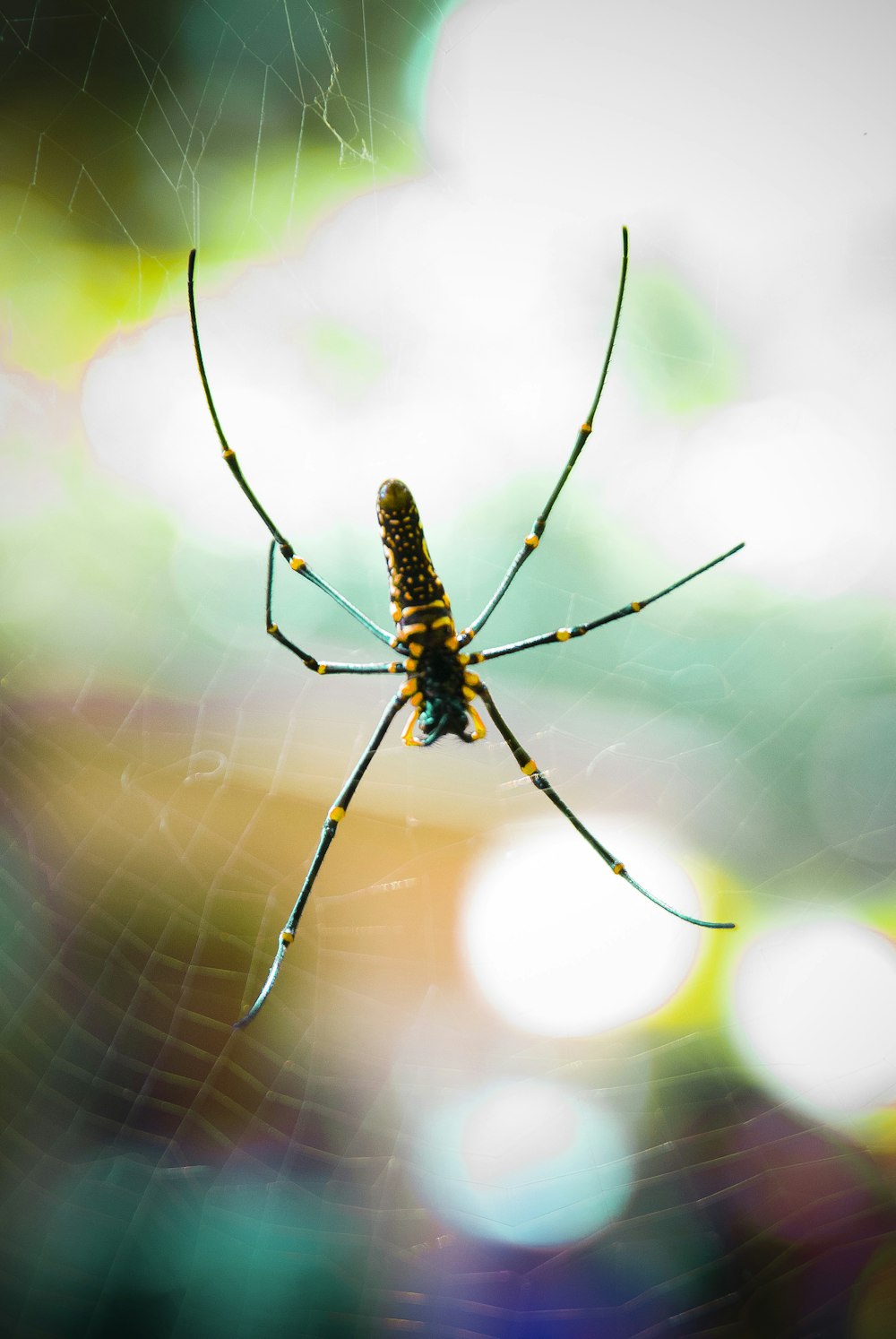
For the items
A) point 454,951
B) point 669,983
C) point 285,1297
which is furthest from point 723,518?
point 285,1297

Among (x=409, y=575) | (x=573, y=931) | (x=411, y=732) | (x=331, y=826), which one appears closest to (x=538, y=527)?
(x=409, y=575)

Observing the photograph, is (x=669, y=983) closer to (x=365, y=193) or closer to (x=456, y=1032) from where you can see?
(x=456, y=1032)

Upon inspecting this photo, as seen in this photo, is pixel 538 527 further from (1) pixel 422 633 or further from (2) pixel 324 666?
(2) pixel 324 666

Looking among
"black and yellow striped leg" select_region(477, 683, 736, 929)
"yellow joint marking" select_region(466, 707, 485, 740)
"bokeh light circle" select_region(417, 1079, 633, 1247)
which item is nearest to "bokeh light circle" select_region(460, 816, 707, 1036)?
"bokeh light circle" select_region(417, 1079, 633, 1247)

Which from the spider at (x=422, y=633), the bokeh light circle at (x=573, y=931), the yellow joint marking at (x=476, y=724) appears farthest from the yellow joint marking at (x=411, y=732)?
the bokeh light circle at (x=573, y=931)

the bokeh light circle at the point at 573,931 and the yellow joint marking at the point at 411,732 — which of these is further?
the bokeh light circle at the point at 573,931

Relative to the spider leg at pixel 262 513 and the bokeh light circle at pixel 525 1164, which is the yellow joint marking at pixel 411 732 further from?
the bokeh light circle at pixel 525 1164

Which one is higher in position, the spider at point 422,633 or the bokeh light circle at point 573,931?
the spider at point 422,633

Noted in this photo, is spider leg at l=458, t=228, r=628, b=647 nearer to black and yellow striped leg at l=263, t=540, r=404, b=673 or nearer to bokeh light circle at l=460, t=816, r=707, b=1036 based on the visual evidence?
black and yellow striped leg at l=263, t=540, r=404, b=673

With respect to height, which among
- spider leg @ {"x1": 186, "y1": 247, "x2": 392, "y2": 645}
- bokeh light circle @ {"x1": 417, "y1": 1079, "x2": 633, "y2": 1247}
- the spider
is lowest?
bokeh light circle @ {"x1": 417, "y1": 1079, "x2": 633, "y2": 1247}
